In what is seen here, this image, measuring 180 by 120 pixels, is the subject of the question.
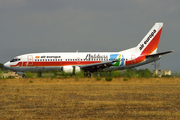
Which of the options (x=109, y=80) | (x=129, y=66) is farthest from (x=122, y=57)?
(x=109, y=80)

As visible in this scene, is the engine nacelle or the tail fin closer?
the engine nacelle

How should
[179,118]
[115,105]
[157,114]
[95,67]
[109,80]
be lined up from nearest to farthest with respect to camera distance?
1. [179,118]
2. [157,114]
3. [115,105]
4. [109,80]
5. [95,67]

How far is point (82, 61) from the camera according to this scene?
37156 mm

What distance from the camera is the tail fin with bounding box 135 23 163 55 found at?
1548 inches

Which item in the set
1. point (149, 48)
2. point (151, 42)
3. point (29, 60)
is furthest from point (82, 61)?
point (151, 42)

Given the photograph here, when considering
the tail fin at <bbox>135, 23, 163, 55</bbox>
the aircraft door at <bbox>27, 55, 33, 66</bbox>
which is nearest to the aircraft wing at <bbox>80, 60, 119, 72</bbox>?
the tail fin at <bbox>135, 23, 163, 55</bbox>

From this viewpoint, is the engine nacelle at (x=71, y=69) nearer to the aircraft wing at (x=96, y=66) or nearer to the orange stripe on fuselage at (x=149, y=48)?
the aircraft wing at (x=96, y=66)

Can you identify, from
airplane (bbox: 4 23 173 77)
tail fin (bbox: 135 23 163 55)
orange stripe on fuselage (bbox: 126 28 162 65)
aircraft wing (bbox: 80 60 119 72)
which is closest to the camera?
aircraft wing (bbox: 80 60 119 72)

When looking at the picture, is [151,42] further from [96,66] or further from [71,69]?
[71,69]

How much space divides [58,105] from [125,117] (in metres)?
3.48

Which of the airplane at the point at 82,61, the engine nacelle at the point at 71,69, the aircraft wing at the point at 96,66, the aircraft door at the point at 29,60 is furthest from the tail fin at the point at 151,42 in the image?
the aircraft door at the point at 29,60

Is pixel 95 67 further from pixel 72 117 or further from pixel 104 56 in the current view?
pixel 72 117

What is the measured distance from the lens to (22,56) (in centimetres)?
3719

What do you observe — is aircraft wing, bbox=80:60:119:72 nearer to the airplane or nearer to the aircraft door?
the airplane
